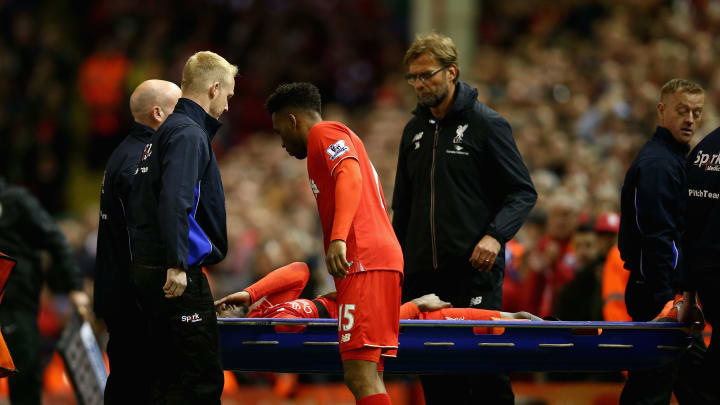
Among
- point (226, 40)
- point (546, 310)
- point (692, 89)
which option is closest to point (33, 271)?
point (546, 310)

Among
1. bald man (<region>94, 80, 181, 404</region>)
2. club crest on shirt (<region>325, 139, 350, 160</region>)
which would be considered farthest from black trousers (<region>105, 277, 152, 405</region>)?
club crest on shirt (<region>325, 139, 350, 160</region>)

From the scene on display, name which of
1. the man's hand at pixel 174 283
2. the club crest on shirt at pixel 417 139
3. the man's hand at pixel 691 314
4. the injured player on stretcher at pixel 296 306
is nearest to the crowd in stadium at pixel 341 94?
the club crest on shirt at pixel 417 139

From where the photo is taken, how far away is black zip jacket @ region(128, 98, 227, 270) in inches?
221

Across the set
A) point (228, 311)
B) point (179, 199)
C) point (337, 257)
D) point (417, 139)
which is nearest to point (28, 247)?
point (228, 311)

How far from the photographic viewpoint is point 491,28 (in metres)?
15.5

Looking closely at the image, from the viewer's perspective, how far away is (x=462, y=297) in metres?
6.91

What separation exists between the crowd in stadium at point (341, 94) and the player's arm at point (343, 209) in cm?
360

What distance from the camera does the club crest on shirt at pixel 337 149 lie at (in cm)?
589

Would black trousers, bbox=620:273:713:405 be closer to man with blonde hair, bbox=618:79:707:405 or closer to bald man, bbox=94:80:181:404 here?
man with blonde hair, bbox=618:79:707:405

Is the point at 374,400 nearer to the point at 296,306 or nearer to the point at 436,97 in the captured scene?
the point at 296,306

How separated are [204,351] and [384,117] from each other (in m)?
9.47

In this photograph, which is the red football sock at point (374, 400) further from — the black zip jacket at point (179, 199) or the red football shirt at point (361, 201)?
the black zip jacket at point (179, 199)

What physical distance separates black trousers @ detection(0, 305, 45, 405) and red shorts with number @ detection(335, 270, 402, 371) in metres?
3.09

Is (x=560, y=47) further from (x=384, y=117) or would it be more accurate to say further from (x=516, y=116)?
(x=384, y=117)
